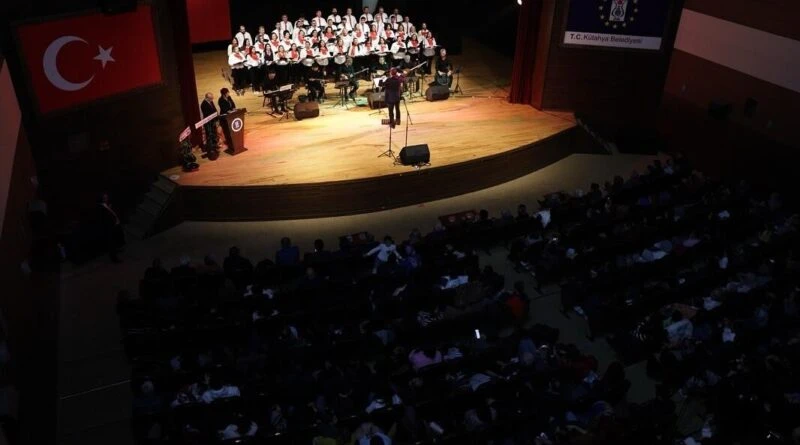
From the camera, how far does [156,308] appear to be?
940 centimetres

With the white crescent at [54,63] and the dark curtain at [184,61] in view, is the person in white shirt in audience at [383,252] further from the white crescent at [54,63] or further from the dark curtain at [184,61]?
the white crescent at [54,63]

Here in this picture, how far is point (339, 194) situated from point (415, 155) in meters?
1.65

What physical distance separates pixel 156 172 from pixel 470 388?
784 centimetres

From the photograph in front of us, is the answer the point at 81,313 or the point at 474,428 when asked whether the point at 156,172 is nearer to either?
the point at 81,313

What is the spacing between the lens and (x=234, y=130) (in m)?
13.6

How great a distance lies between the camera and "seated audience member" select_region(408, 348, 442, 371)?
888 centimetres

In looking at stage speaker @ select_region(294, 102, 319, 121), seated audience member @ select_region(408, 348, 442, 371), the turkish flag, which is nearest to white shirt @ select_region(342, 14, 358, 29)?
stage speaker @ select_region(294, 102, 319, 121)

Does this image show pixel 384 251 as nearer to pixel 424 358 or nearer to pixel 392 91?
pixel 424 358

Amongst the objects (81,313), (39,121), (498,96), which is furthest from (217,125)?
(498,96)

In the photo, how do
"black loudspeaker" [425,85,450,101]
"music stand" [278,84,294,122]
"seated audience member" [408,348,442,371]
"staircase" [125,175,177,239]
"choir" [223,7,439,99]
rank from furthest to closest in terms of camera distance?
"black loudspeaker" [425,85,450,101]
"choir" [223,7,439,99]
"music stand" [278,84,294,122]
"staircase" [125,175,177,239]
"seated audience member" [408,348,442,371]

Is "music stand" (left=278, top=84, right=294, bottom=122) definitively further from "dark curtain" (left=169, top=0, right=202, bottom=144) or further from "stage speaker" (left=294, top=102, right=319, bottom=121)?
"dark curtain" (left=169, top=0, right=202, bottom=144)

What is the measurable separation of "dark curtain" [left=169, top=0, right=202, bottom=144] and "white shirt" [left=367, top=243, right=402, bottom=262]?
507 centimetres

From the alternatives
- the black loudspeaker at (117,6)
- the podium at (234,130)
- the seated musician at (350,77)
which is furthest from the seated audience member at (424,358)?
the seated musician at (350,77)

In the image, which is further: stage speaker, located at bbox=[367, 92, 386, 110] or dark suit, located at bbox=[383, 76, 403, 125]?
stage speaker, located at bbox=[367, 92, 386, 110]
